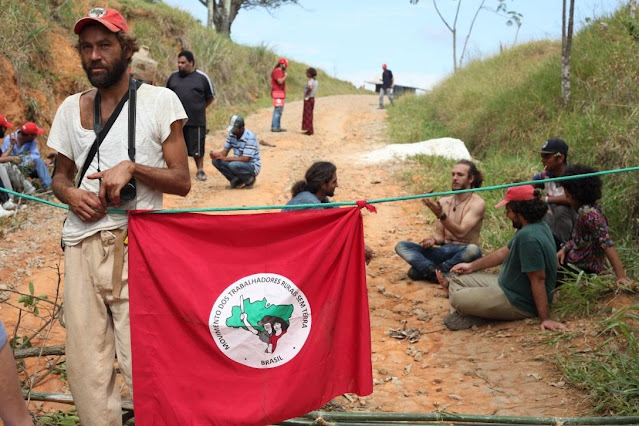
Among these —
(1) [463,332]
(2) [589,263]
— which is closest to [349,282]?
(1) [463,332]

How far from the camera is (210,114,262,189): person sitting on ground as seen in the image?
899 cm

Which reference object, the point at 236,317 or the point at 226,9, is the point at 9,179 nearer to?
the point at 236,317

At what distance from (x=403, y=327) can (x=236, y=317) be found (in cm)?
273

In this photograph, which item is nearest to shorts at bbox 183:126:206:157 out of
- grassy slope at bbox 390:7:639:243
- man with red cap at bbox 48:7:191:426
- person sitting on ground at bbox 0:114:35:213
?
person sitting on ground at bbox 0:114:35:213

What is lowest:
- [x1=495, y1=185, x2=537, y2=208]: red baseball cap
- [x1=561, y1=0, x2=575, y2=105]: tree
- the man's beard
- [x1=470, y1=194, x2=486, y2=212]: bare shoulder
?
[x1=470, y1=194, x2=486, y2=212]: bare shoulder

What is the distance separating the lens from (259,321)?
2.83 m

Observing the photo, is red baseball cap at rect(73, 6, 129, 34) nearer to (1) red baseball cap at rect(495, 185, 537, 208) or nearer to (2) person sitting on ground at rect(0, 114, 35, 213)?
(1) red baseball cap at rect(495, 185, 537, 208)

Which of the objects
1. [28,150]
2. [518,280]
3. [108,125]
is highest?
[28,150]

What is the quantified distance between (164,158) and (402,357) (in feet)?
8.71

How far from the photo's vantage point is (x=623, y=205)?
6215 mm

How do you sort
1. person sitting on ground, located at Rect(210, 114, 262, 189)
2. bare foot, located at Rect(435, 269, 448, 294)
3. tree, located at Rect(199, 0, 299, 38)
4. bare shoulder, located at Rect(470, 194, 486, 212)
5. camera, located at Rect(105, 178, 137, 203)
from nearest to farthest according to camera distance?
camera, located at Rect(105, 178, 137, 203)
bare foot, located at Rect(435, 269, 448, 294)
bare shoulder, located at Rect(470, 194, 486, 212)
person sitting on ground, located at Rect(210, 114, 262, 189)
tree, located at Rect(199, 0, 299, 38)

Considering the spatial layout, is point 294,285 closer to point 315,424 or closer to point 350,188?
point 315,424

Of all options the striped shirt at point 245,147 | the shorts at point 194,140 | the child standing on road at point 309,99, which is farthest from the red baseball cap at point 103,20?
the child standing on road at point 309,99

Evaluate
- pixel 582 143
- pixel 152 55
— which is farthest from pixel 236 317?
pixel 152 55
